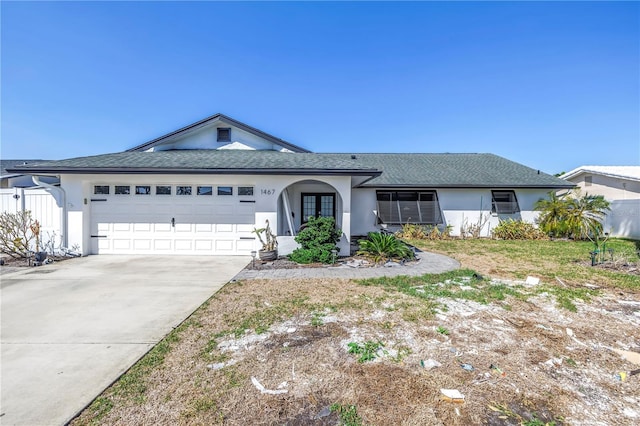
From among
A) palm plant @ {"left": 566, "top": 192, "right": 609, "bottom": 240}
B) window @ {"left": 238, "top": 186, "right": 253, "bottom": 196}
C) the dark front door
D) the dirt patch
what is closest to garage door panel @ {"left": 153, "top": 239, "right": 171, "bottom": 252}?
window @ {"left": 238, "top": 186, "right": 253, "bottom": 196}

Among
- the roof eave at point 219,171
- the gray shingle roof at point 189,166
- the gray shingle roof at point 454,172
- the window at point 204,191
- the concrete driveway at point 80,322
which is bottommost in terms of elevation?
the concrete driveway at point 80,322

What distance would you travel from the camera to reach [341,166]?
8.85 metres

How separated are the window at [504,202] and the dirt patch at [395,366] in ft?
34.0

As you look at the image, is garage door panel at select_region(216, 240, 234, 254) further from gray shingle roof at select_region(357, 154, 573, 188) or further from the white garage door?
gray shingle roof at select_region(357, 154, 573, 188)

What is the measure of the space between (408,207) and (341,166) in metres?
6.99

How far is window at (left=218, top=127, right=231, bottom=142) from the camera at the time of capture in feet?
41.9

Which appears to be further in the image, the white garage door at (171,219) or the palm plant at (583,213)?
the palm plant at (583,213)

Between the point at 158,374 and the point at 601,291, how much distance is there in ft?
26.1

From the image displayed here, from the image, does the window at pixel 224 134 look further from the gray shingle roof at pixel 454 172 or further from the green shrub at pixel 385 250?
the green shrub at pixel 385 250

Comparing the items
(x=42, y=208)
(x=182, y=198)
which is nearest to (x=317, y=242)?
(x=182, y=198)

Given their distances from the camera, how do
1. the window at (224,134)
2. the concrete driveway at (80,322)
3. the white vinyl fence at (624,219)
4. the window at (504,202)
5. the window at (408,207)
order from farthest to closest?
Result: the window at (504,202), the window at (408,207), the white vinyl fence at (624,219), the window at (224,134), the concrete driveway at (80,322)

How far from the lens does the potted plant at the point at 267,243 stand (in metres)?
8.11

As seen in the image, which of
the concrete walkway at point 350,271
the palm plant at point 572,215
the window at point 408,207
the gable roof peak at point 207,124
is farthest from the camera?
the window at point 408,207

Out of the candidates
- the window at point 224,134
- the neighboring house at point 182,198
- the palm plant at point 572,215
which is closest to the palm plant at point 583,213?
the palm plant at point 572,215
